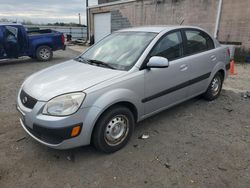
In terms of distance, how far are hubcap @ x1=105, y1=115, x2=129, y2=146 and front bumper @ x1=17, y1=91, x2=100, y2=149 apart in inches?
11.7

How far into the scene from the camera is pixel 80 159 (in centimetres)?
285

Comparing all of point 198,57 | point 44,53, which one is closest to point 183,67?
point 198,57

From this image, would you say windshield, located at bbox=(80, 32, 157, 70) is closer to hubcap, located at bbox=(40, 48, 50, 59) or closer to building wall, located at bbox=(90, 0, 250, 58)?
hubcap, located at bbox=(40, 48, 50, 59)

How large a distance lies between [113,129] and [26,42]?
8093 millimetres

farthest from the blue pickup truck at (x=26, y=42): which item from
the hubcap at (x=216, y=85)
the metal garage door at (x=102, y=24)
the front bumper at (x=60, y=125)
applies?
the hubcap at (x=216, y=85)

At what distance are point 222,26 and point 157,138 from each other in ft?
28.0

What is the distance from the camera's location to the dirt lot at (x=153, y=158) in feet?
8.14

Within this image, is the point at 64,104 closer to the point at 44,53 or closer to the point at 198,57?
the point at 198,57

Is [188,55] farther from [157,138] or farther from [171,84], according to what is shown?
[157,138]

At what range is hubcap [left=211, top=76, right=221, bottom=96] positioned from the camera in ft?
15.2

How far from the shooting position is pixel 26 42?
9.41 meters

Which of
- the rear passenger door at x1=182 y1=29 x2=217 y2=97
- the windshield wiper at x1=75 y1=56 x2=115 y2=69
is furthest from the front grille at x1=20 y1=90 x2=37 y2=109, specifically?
the rear passenger door at x1=182 y1=29 x2=217 y2=97

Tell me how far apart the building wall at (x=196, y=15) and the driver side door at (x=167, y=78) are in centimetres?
706

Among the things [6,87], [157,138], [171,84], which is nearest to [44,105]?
[157,138]
